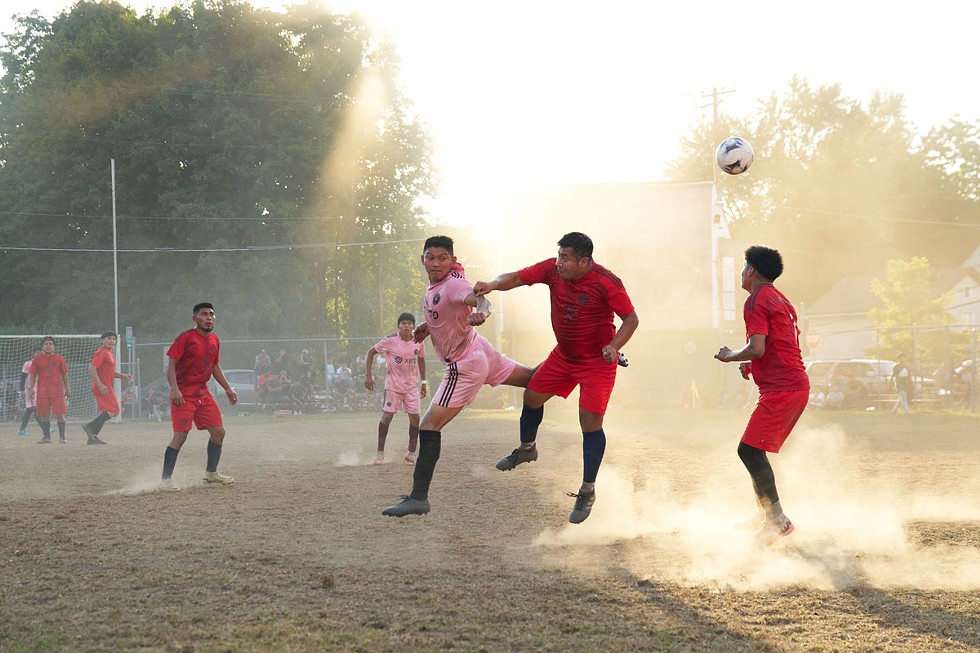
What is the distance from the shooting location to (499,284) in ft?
25.8

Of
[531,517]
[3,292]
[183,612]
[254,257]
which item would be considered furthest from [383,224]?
[183,612]

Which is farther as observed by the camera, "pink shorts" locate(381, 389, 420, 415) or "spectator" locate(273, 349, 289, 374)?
"spectator" locate(273, 349, 289, 374)

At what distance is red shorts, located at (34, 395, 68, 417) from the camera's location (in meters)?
21.0

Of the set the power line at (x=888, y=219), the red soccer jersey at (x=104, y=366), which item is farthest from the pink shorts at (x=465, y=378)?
the power line at (x=888, y=219)

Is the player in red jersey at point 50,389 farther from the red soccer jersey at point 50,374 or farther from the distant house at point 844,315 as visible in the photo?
the distant house at point 844,315

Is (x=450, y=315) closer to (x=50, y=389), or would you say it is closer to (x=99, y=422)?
(x=99, y=422)

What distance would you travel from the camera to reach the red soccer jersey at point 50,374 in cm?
2094

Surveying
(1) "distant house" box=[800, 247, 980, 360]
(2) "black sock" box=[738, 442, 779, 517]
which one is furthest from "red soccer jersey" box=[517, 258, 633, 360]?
(1) "distant house" box=[800, 247, 980, 360]

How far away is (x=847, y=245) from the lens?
2594 inches

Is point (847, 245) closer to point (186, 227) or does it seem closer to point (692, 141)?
point (692, 141)

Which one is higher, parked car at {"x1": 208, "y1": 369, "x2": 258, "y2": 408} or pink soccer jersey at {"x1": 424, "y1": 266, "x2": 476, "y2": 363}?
pink soccer jersey at {"x1": 424, "y1": 266, "x2": 476, "y2": 363}

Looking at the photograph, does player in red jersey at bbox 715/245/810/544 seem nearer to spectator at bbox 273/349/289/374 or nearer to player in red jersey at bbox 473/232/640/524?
player in red jersey at bbox 473/232/640/524

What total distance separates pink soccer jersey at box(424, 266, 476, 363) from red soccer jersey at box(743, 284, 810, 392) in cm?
226

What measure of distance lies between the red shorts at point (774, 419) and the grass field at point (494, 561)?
87 cm
